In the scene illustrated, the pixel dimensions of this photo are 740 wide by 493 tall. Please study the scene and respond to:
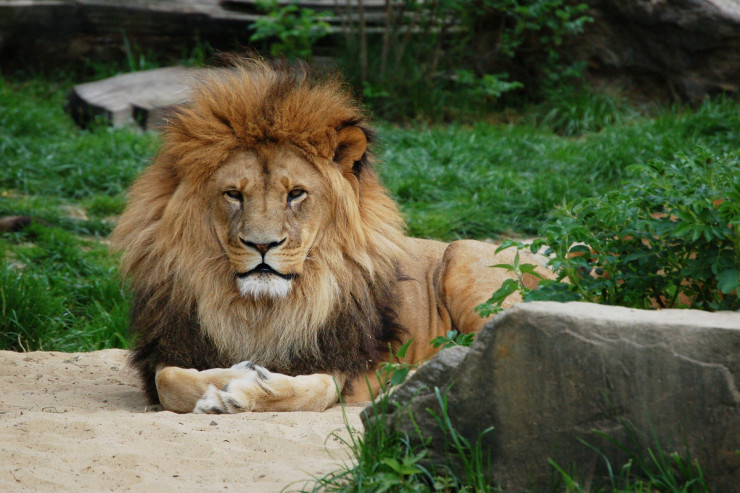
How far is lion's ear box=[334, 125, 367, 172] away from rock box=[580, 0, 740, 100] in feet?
20.2

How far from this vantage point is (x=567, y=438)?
2393 millimetres

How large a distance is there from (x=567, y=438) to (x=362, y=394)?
1.77 m

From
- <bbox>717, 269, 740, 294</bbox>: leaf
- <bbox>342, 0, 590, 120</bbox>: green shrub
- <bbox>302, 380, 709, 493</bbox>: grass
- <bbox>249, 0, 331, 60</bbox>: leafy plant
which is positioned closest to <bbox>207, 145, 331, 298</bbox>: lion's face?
<bbox>302, 380, 709, 493</bbox>: grass

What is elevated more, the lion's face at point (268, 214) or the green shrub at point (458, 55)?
the lion's face at point (268, 214)

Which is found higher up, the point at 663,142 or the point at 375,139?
the point at 375,139

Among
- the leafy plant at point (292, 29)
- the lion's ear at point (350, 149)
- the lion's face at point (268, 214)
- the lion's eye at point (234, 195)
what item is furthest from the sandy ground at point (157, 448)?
the leafy plant at point (292, 29)

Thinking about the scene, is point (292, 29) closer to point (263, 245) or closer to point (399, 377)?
point (263, 245)

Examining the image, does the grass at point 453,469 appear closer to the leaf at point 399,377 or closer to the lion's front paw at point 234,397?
the leaf at point 399,377

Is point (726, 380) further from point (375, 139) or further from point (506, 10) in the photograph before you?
point (506, 10)

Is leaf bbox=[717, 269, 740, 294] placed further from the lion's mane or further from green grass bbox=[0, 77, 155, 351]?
green grass bbox=[0, 77, 155, 351]

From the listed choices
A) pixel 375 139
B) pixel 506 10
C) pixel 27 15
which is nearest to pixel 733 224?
pixel 375 139

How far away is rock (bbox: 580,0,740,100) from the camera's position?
897 cm

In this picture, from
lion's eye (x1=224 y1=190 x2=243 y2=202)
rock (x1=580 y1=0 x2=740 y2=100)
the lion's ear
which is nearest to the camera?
lion's eye (x1=224 y1=190 x2=243 y2=202)

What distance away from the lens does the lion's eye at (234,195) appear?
383 centimetres
